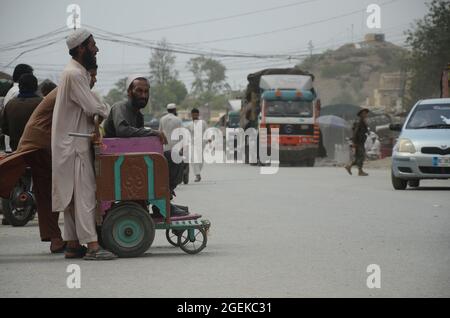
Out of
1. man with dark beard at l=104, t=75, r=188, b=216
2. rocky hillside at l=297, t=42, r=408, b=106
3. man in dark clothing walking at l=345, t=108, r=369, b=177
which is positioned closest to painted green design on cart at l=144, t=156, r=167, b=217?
man with dark beard at l=104, t=75, r=188, b=216

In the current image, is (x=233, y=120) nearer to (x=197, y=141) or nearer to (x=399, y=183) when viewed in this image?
(x=197, y=141)

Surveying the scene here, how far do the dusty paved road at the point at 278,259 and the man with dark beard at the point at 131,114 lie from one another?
1.17 meters

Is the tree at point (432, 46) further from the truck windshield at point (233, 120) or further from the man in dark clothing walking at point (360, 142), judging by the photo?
the man in dark clothing walking at point (360, 142)

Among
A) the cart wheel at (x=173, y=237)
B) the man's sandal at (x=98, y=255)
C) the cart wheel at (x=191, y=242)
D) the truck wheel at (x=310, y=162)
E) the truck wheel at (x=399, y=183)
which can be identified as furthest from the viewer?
the truck wheel at (x=310, y=162)

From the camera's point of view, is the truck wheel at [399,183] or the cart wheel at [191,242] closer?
the cart wheel at [191,242]

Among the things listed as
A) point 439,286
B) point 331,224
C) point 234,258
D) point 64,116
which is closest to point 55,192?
point 64,116

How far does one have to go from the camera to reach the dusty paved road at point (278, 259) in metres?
7.86

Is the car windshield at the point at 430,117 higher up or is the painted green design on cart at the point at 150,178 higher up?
the car windshield at the point at 430,117

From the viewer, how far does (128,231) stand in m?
9.90

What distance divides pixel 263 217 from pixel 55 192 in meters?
5.48

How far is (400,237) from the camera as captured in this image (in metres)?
11.7

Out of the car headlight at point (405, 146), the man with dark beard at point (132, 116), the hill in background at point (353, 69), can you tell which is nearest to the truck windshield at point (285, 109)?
the car headlight at point (405, 146)

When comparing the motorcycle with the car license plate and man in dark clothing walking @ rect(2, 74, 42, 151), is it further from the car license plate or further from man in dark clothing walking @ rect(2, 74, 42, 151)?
the car license plate
